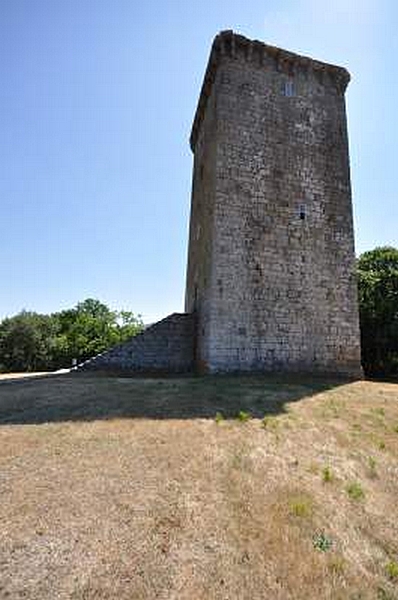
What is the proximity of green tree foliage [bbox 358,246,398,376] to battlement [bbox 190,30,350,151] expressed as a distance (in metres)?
11.7

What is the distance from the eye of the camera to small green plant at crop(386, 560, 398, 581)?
15.1 feet

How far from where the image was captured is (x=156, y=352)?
15992 millimetres

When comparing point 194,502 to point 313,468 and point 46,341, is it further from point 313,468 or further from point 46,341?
point 46,341

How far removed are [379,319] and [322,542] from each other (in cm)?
2063

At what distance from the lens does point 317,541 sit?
4938mm

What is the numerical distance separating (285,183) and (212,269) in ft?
16.7

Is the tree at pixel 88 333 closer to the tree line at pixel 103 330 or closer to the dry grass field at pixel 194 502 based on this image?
the tree line at pixel 103 330

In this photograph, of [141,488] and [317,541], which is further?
[141,488]

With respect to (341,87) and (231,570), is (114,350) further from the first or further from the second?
(341,87)

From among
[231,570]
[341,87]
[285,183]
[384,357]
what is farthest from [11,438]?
[384,357]

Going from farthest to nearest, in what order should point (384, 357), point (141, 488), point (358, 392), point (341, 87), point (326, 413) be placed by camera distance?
point (384, 357)
point (341, 87)
point (358, 392)
point (326, 413)
point (141, 488)

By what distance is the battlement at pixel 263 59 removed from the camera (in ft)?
54.2

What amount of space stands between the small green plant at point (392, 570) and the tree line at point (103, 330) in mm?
19525

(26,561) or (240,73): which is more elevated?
(240,73)
